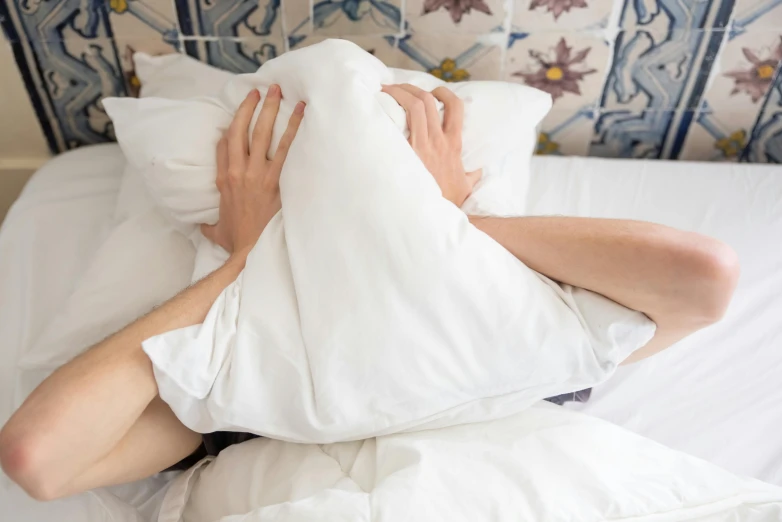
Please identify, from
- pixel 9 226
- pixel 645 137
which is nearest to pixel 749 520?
pixel 645 137

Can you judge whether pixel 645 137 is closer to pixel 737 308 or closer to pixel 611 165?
pixel 611 165

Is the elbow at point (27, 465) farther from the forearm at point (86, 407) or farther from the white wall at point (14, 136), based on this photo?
the white wall at point (14, 136)

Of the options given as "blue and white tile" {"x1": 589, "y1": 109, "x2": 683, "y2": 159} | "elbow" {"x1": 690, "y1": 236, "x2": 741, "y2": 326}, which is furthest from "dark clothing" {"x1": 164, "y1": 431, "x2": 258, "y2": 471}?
"blue and white tile" {"x1": 589, "y1": 109, "x2": 683, "y2": 159}

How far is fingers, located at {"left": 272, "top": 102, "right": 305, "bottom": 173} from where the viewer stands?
836 mm

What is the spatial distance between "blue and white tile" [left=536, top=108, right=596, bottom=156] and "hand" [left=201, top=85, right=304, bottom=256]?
599mm

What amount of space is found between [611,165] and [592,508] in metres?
0.75

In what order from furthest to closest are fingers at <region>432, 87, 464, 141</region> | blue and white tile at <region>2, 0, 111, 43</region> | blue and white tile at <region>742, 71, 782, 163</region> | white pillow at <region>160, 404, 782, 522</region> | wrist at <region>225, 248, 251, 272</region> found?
blue and white tile at <region>742, 71, 782, 163</region> → blue and white tile at <region>2, 0, 111, 43</region> → fingers at <region>432, 87, 464, 141</region> → wrist at <region>225, 248, 251, 272</region> → white pillow at <region>160, 404, 782, 522</region>

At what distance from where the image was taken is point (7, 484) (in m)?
0.72

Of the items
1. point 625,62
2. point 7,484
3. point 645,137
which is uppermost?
point 625,62

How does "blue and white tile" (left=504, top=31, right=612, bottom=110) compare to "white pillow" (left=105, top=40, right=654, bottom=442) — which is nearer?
"white pillow" (left=105, top=40, right=654, bottom=442)

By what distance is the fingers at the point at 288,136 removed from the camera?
0.84m

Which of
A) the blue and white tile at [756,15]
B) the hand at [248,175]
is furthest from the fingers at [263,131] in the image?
the blue and white tile at [756,15]

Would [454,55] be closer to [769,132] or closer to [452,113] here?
[452,113]

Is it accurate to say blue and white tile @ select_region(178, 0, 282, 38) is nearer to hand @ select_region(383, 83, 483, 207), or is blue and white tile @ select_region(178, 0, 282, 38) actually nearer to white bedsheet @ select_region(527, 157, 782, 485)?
hand @ select_region(383, 83, 483, 207)
